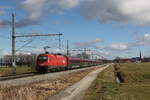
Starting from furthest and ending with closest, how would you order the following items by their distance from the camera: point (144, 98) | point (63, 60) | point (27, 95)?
1. point (63, 60)
2. point (144, 98)
3. point (27, 95)

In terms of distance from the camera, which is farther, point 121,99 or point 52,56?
point 52,56

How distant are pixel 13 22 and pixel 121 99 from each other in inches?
1141

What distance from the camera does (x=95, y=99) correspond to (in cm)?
1795

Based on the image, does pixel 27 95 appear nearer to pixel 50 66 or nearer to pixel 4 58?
pixel 50 66

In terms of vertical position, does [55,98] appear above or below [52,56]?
below

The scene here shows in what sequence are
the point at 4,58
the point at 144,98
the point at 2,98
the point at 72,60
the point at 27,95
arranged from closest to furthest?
the point at 2,98 < the point at 27,95 < the point at 144,98 < the point at 72,60 < the point at 4,58

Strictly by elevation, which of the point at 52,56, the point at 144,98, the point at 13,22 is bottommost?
the point at 144,98

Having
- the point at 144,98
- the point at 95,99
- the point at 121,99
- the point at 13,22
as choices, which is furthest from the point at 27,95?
the point at 13,22

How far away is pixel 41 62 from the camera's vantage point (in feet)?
158

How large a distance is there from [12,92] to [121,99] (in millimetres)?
6732

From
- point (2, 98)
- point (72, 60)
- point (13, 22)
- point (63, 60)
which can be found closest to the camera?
point (2, 98)

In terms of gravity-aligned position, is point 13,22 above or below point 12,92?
above

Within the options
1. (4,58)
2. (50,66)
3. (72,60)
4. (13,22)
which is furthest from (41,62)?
(4,58)

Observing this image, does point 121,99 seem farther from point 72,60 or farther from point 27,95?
point 72,60
